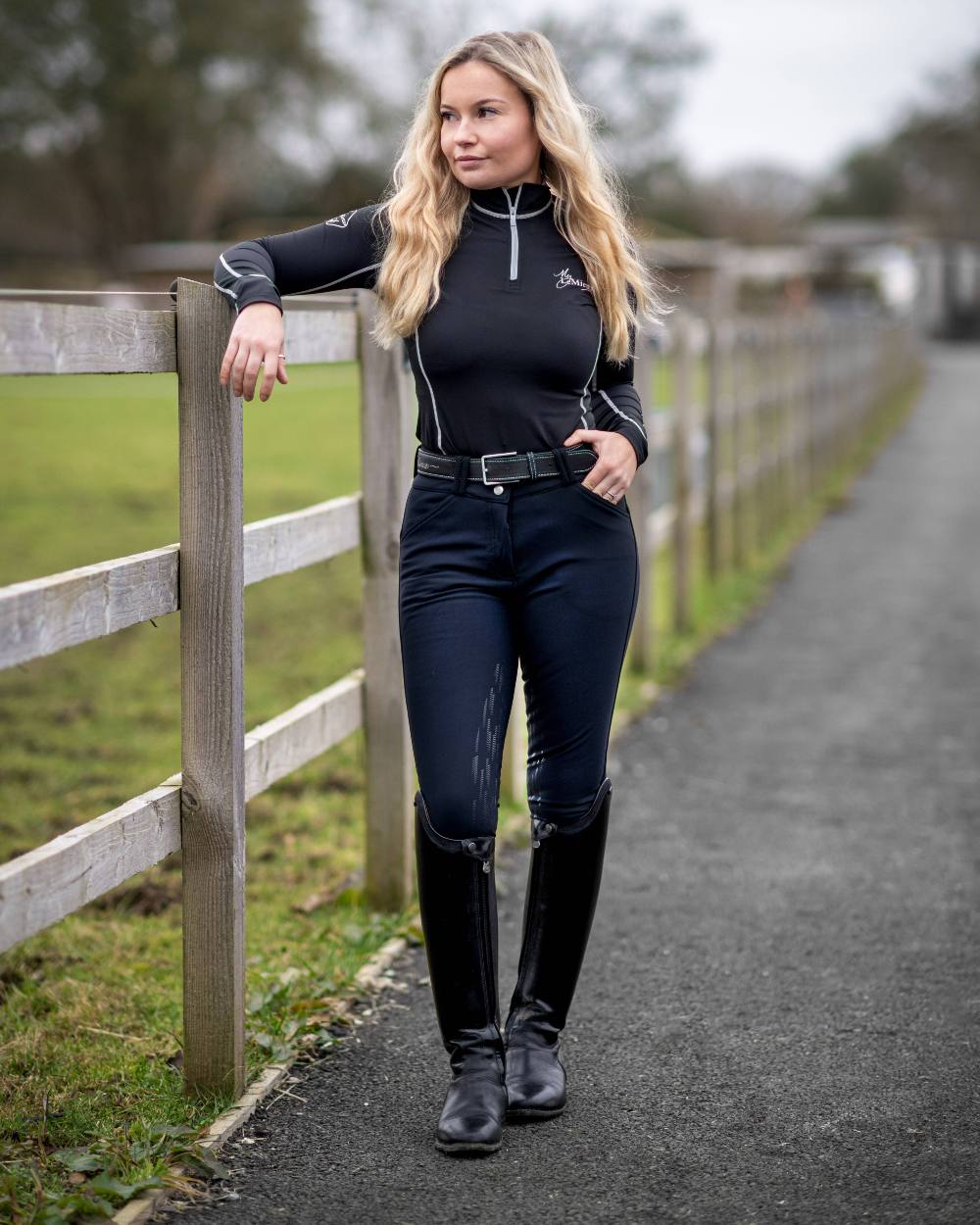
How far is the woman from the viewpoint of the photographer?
9.78ft

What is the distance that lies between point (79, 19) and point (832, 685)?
47243 mm

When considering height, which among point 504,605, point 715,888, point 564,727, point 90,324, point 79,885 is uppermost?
point 90,324

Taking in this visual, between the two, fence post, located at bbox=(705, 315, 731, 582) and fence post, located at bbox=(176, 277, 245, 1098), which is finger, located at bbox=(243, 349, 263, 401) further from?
fence post, located at bbox=(705, 315, 731, 582)

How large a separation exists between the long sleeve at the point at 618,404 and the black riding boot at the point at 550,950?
0.72 meters


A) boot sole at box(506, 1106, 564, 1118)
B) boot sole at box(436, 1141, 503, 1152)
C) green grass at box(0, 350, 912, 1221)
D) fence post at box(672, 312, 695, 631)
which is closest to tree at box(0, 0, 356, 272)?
green grass at box(0, 350, 912, 1221)

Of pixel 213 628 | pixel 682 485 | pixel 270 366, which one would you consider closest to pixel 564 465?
pixel 270 366

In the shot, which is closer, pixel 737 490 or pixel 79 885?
pixel 79 885

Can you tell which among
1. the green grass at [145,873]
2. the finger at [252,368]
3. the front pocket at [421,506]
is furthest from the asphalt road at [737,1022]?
the finger at [252,368]

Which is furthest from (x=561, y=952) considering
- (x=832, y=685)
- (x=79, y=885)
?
(x=832, y=685)

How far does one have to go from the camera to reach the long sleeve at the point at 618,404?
3.13 m

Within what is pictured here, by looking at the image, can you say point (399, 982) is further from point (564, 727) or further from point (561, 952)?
point (564, 727)

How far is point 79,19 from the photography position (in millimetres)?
48812

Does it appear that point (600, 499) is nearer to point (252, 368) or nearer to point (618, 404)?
point (618, 404)

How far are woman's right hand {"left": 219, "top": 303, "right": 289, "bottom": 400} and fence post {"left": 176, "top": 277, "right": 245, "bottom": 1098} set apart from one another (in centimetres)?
13
